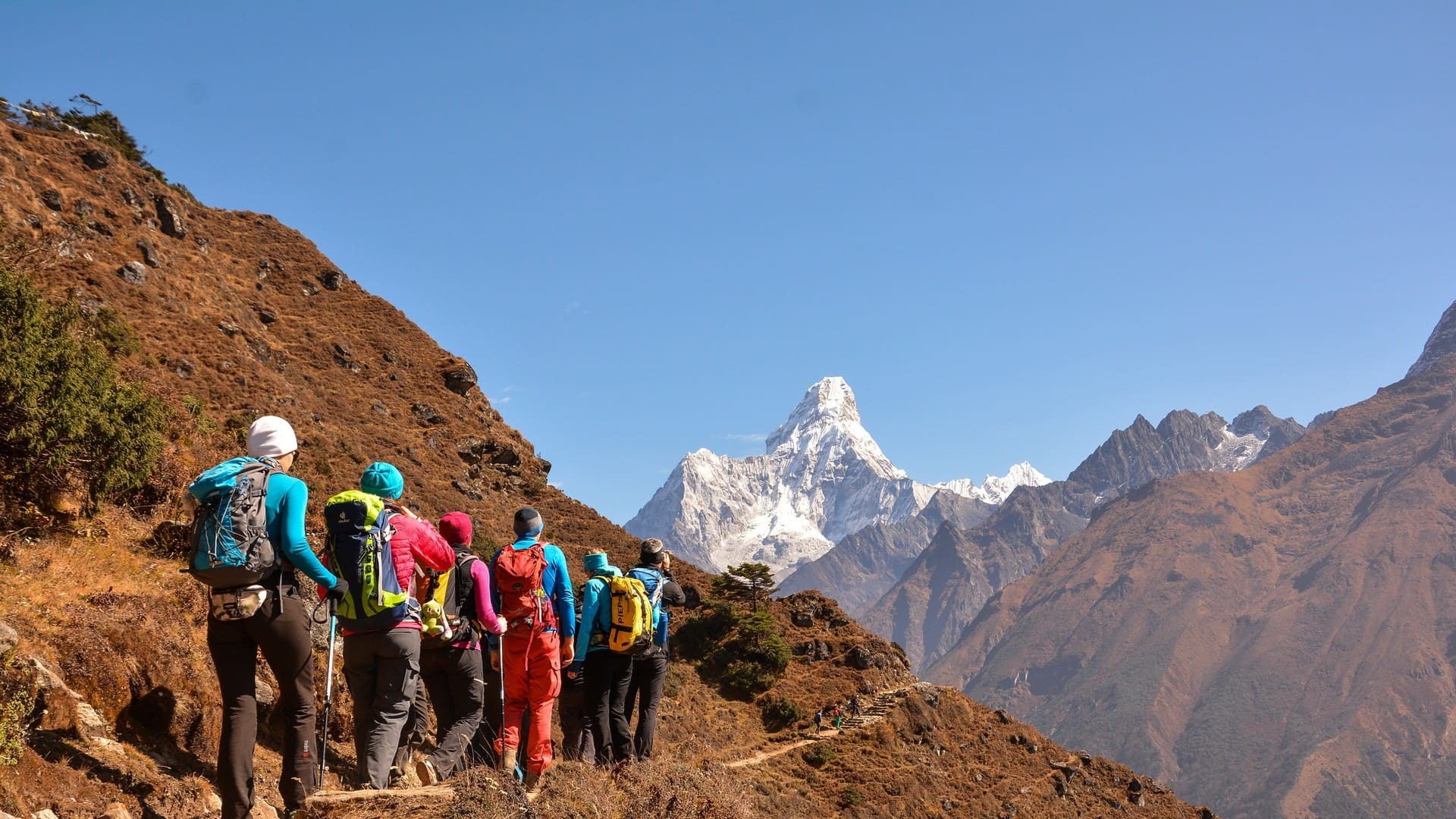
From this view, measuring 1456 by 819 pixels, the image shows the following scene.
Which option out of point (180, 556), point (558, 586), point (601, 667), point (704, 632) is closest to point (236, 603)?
point (558, 586)

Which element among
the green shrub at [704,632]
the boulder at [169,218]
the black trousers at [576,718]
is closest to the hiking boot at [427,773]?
the black trousers at [576,718]

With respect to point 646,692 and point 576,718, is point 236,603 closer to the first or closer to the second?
point 576,718

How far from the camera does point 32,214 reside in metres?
29.8

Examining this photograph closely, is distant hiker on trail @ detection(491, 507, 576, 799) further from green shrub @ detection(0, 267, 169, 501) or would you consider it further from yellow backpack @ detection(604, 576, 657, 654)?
green shrub @ detection(0, 267, 169, 501)

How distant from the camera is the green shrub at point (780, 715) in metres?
30.2

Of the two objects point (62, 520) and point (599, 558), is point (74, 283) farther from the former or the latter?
point (599, 558)

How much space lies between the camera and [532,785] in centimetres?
687

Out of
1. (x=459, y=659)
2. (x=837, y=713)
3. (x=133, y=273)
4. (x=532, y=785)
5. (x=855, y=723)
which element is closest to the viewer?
(x=532, y=785)

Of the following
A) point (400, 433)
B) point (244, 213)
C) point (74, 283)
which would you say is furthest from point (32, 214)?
point (244, 213)

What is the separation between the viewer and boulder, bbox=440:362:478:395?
154 ft

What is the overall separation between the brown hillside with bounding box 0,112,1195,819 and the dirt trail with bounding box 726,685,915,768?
0.48 m

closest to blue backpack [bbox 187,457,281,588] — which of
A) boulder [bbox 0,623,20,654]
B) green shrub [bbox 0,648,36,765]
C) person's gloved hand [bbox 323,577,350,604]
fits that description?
person's gloved hand [bbox 323,577,350,604]

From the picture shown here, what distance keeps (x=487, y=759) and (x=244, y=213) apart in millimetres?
53082

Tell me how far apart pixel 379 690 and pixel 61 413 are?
726 centimetres
